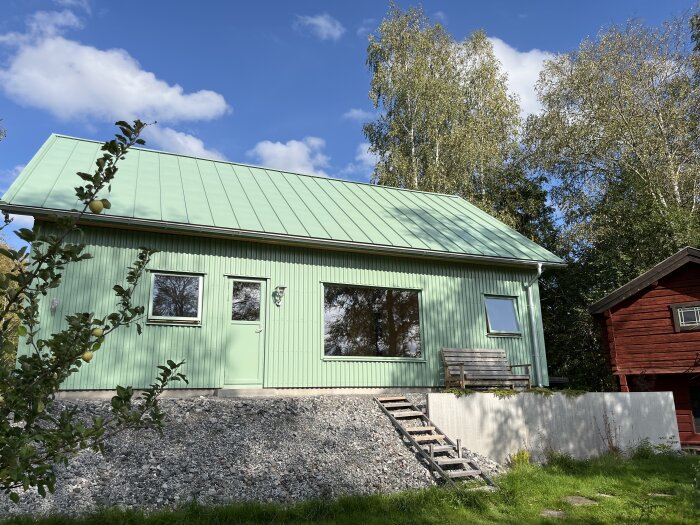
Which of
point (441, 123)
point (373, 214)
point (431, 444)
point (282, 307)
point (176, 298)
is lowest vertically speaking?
point (431, 444)

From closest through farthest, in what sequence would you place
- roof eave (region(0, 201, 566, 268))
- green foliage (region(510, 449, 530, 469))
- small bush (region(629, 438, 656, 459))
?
roof eave (region(0, 201, 566, 268)) < green foliage (region(510, 449, 530, 469)) < small bush (region(629, 438, 656, 459))

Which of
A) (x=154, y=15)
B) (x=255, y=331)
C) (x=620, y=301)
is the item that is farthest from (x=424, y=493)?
(x=154, y=15)

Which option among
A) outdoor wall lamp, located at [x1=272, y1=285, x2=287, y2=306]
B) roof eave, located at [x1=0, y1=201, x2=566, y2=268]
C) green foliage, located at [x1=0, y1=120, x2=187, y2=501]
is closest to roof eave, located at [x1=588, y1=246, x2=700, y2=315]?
roof eave, located at [x1=0, y1=201, x2=566, y2=268]

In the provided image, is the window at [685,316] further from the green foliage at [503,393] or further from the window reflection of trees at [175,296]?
the window reflection of trees at [175,296]

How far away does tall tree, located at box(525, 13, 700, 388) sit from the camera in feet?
66.5

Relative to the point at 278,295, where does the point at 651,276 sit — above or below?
above

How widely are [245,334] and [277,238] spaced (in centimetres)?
205

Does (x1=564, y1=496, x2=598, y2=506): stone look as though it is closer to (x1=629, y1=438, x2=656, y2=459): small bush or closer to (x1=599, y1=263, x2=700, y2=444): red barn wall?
(x1=629, y1=438, x2=656, y2=459): small bush

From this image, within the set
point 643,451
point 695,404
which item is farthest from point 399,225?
point 695,404

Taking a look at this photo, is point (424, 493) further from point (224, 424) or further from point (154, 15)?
point (154, 15)

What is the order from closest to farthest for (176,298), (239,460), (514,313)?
1. (239,460)
2. (176,298)
3. (514,313)

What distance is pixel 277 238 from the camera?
10.8 metres

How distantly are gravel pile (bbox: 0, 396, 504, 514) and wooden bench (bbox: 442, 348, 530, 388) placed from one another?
8.38ft

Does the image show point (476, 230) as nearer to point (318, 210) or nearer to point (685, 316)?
point (318, 210)
